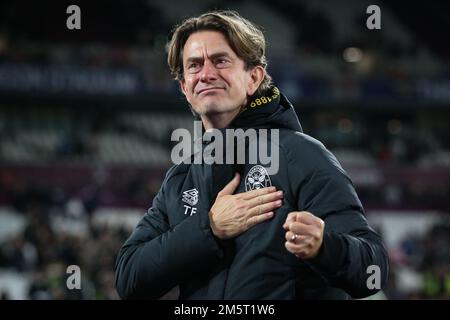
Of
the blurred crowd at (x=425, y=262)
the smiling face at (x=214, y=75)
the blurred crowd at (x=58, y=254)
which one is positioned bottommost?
the blurred crowd at (x=425, y=262)

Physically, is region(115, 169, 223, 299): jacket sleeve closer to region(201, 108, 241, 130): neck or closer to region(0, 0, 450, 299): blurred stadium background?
region(201, 108, 241, 130): neck

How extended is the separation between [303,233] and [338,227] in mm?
243

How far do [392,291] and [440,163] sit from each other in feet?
40.2

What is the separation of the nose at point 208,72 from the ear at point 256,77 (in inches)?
6.5

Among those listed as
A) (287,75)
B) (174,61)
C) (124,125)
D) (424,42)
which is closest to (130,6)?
(124,125)

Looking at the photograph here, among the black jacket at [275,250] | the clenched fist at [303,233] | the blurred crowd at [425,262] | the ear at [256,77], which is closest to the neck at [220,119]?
the ear at [256,77]

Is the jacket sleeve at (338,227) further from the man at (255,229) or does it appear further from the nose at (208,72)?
the nose at (208,72)

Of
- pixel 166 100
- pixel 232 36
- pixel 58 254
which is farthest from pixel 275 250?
pixel 166 100

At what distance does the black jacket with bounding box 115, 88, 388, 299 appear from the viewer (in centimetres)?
235

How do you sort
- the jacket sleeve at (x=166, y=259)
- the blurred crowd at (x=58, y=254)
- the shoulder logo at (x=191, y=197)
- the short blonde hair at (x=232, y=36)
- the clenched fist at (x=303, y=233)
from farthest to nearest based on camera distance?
1. the blurred crowd at (x=58, y=254)
2. the short blonde hair at (x=232, y=36)
3. the shoulder logo at (x=191, y=197)
4. the jacket sleeve at (x=166, y=259)
5. the clenched fist at (x=303, y=233)

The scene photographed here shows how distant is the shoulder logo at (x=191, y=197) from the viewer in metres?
2.60

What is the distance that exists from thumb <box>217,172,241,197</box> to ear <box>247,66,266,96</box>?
0.42 m

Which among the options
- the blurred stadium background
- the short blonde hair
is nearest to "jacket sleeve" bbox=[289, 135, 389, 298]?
the short blonde hair

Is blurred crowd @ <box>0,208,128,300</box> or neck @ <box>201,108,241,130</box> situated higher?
neck @ <box>201,108,241,130</box>
